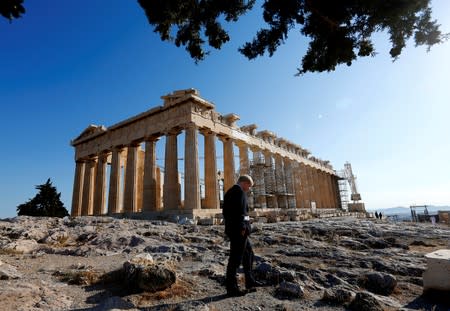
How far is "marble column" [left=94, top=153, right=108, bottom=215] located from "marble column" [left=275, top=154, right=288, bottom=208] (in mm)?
17766

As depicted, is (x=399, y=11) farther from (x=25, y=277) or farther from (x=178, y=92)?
(x=178, y=92)

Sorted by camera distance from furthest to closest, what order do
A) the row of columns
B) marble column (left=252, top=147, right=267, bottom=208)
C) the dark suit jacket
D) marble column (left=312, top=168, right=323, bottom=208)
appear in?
1. marble column (left=312, top=168, right=323, bottom=208)
2. marble column (left=252, top=147, right=267, bottom=208)
3. the row of columns
4. the dark suit jacket

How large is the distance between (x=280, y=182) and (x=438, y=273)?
2638 cm

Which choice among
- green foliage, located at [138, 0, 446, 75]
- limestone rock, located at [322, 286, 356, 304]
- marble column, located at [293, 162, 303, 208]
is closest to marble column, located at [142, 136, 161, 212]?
green foliage, located at [138, 0, 446, 75]

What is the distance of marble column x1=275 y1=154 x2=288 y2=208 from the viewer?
30062 mm

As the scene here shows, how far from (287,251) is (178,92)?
1567 centimetres

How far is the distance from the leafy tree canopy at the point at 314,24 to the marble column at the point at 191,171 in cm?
1213

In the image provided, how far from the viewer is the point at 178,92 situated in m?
19.9

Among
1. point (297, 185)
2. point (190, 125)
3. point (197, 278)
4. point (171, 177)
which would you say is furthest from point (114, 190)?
point (297, 185)

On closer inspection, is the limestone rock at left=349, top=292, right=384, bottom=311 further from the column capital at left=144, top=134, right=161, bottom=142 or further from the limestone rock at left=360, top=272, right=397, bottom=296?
the column capital at left=144, top=134, right=161, bottom=142

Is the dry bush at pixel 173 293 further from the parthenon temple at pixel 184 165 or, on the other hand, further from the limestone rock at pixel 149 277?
the parthenon temple at pixel 184 165

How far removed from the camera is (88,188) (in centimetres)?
2716

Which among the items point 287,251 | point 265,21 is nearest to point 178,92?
point 265,21

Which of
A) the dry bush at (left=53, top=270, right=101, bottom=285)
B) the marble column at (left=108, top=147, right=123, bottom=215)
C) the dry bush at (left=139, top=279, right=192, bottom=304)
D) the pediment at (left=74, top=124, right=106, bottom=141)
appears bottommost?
the dry bush at (left=139, top=279, right=192, bottom=304)
